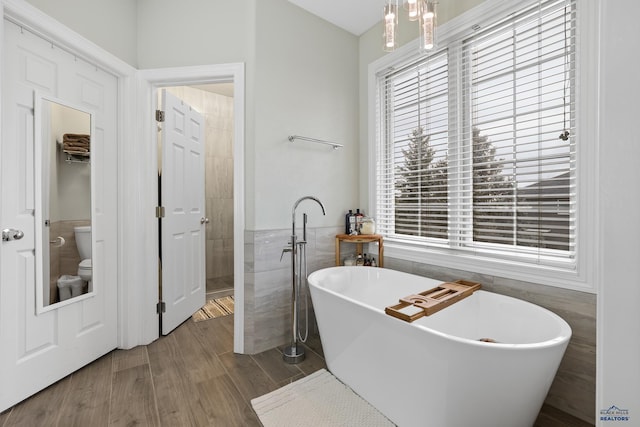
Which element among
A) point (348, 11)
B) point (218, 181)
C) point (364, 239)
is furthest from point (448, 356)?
point (218, 181)

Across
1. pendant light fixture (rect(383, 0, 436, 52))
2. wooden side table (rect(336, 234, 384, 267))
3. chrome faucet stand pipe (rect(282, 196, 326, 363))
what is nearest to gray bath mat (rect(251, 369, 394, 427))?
chrome faucet stand pipe (rect(282, 196, 326, 363))

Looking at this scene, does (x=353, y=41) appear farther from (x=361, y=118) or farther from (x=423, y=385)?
(x=423, y=385)

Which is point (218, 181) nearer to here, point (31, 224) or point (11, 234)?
point (31, 224)

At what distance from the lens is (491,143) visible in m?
1.91

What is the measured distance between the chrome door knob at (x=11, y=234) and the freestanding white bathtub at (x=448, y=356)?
162cm

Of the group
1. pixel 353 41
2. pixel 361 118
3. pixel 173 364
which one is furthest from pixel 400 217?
pixel 173 364

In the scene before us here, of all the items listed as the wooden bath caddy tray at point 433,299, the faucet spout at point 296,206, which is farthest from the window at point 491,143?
the faucet spout at point 296,206

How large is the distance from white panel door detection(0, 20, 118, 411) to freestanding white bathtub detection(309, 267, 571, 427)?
1536 millimetres

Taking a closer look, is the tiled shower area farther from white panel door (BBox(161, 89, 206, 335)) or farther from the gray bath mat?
the gray bath mat

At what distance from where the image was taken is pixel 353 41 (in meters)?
2.74

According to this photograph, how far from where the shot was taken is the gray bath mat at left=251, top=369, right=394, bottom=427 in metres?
1.50

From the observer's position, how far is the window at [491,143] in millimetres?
1602

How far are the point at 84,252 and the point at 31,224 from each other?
364 mm

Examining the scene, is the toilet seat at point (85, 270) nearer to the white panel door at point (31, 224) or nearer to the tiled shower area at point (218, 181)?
the white panel door at point (31, 224)
